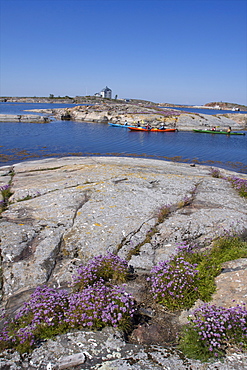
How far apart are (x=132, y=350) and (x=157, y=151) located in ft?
129

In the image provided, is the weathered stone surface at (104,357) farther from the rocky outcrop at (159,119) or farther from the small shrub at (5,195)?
the rocky outcrop at (159,119)

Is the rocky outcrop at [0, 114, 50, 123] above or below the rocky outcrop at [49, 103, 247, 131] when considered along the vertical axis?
below

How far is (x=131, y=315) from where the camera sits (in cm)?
548

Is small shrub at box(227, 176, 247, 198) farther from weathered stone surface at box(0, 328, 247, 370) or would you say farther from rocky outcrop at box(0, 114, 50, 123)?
rocky outcrop at box(0, 114, 50, 123)

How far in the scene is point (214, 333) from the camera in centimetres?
479

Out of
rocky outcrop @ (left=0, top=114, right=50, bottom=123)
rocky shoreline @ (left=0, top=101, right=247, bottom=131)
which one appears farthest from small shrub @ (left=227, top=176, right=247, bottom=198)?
rocky outcrop @ (left=0, top=114, right=50, bottom=123)

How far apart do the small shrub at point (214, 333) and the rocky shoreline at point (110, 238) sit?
19 centimetres

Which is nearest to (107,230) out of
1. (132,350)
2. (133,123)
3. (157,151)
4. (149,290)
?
(149,290)

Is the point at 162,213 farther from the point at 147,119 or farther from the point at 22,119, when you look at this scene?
the point at 22,119

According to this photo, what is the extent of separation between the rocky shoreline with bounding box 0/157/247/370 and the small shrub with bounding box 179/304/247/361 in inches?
7.7

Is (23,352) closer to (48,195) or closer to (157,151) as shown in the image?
(48,195)

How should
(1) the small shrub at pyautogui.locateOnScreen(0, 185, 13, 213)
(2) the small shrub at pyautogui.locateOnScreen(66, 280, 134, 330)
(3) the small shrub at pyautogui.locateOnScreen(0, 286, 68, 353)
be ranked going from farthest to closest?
(1) the small shrub at pyautogui.locateOnScreen(0, 185, 13, 213) < (2) the small shrub at pyautogui.locateOnScreen(66, 280, 134, 330) < (3) the small shrub at pyautogui.locateOnScreen(0, 286, 68, 353)

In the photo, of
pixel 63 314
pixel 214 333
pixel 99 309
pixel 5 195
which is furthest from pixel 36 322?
pixel 5 195

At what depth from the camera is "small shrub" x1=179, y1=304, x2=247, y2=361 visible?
4718 mm
